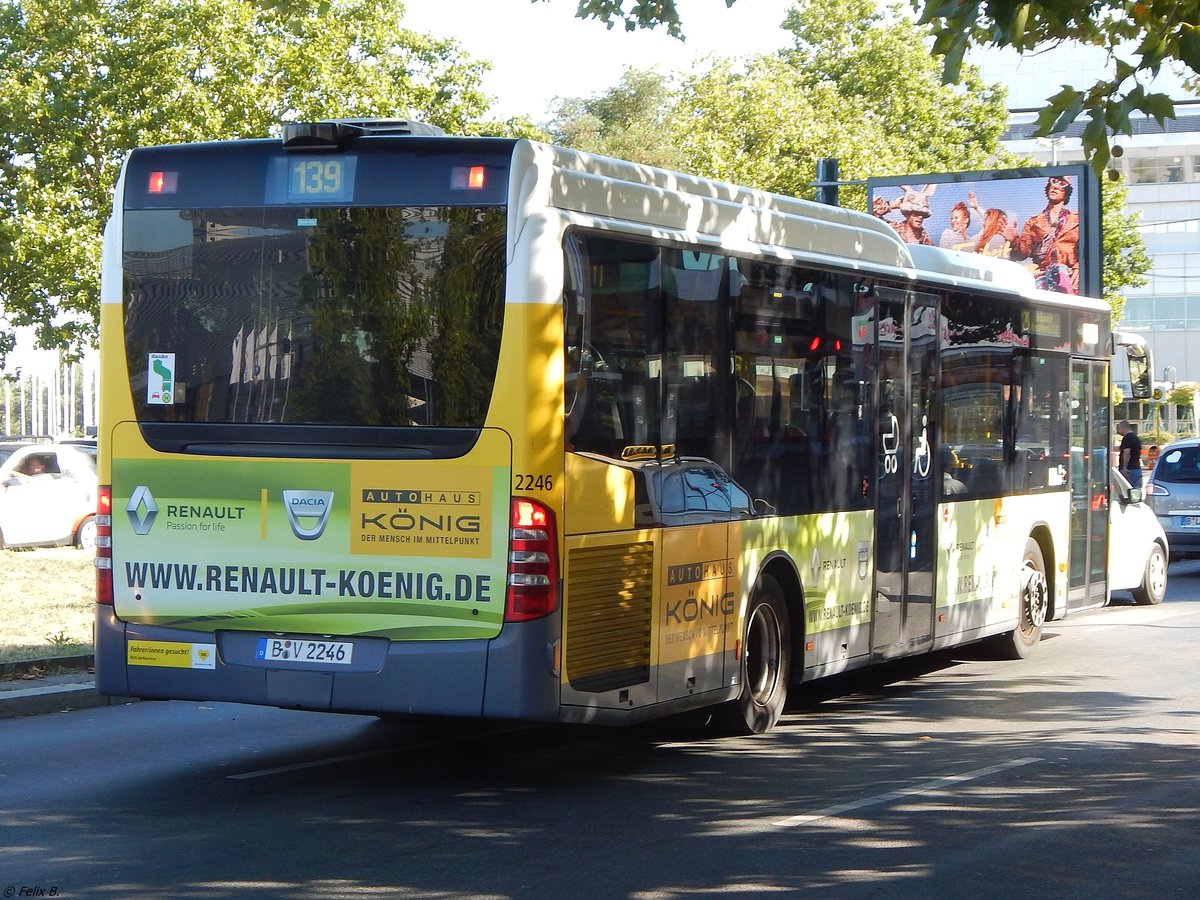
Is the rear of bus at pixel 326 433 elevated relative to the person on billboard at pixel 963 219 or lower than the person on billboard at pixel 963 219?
lower

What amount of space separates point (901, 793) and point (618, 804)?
136cm

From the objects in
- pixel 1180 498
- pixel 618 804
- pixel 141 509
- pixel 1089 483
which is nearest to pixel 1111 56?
pixel 618 804

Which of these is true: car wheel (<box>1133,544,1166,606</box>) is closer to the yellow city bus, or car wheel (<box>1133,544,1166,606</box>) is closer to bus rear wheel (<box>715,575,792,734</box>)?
bus rear wheel (<box>715,575,792,734</box>)

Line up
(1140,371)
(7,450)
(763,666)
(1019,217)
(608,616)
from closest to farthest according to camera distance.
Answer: (608,616) → (763,666) → (1140,371) → (7,450) → (1019,217)

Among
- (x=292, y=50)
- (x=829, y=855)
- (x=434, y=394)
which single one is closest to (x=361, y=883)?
(x=829, y=855)

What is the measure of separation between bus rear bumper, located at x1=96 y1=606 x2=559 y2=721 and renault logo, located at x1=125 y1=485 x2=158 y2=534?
17.6 inches

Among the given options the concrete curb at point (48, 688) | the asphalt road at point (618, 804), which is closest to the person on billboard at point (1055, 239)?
the asphalt road at point (618, 804)

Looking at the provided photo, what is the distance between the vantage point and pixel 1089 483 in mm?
15062

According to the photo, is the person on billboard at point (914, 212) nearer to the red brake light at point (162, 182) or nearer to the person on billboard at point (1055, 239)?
the person on billboard at point (1055, 239)

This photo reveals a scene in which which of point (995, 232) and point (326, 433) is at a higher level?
point (995, 232)

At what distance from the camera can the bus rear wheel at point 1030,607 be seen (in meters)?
13.8

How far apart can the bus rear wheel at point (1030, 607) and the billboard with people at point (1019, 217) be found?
1429 centimetres

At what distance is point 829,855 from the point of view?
672 centimetres

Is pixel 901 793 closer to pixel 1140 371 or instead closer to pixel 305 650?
pixel 305 650
